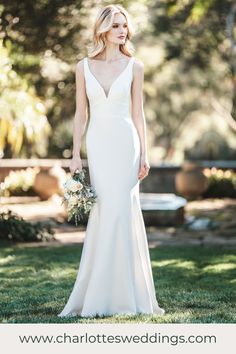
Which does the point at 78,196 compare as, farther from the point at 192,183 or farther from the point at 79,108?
the point at 192,183

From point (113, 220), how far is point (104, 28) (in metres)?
1.37

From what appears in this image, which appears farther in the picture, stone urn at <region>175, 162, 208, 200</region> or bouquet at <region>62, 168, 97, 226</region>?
stone urn at <region>175, 162, 208, 200</region>

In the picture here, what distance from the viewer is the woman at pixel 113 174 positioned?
536 cm

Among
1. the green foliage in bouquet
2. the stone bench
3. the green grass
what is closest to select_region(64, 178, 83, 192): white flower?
the green grass

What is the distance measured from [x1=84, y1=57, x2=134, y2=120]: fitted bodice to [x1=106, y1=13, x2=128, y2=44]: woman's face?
196mm

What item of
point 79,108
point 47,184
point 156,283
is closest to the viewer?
point 79,108

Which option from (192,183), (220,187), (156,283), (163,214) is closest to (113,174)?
(156,283)

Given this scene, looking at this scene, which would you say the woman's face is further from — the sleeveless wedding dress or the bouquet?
the bouquet

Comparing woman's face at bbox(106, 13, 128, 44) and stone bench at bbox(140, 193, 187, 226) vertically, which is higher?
woman's face at bbox(106, 13, 128, 44)

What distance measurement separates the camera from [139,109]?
18.1 ft

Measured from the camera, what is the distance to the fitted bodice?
540 cm

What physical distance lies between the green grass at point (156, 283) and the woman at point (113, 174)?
20cm
